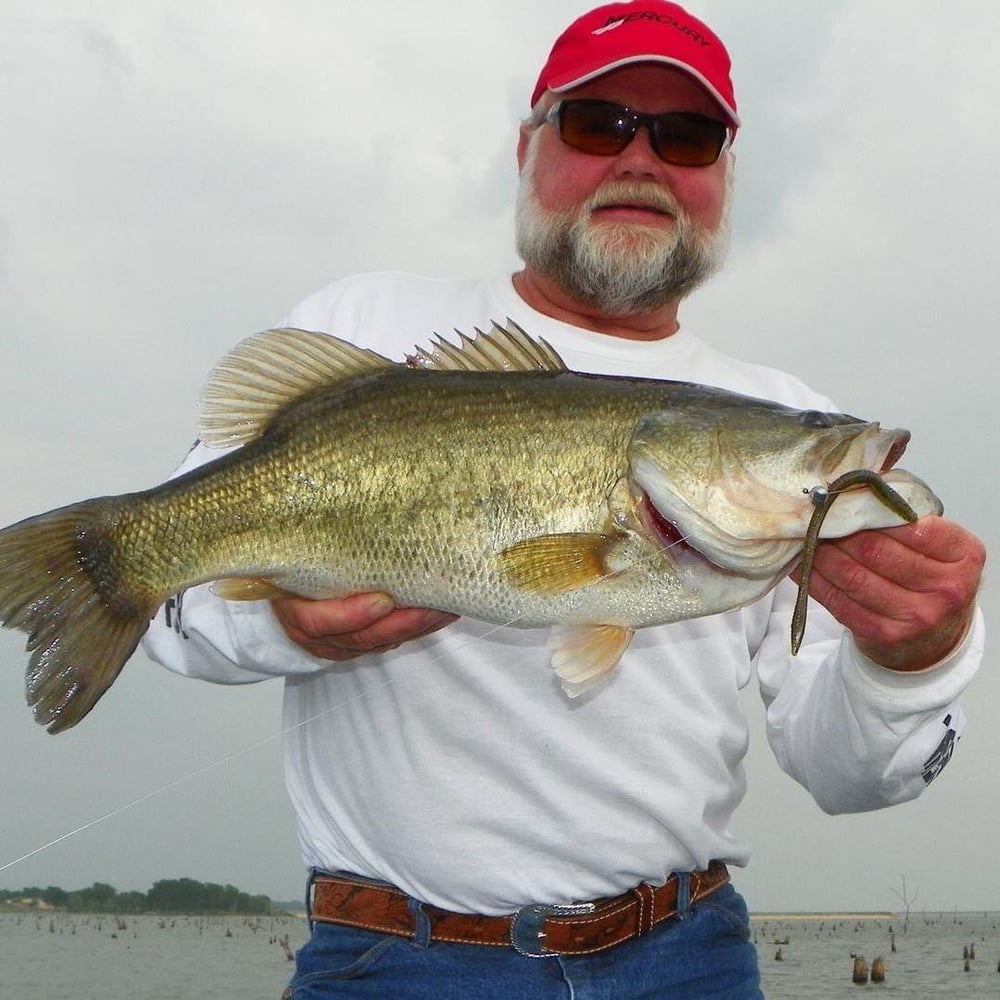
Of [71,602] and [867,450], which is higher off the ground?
[867,450]

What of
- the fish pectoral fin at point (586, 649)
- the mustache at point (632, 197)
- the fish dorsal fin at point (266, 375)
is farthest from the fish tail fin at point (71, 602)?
the mustache at point (632, 197)

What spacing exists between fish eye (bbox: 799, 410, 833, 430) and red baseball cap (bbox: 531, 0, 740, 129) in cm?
241

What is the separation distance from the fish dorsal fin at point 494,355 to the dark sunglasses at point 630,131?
183 centimetres

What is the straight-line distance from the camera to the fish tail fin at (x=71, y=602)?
3.29 meters

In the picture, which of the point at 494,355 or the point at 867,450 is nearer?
the point at 867,450

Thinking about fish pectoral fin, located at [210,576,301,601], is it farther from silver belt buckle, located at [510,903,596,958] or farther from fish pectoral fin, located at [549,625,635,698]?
silver belt buckle, located at [510,903,596,958]

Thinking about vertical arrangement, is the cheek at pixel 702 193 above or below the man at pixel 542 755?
above

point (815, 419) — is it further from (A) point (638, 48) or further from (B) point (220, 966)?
(B) point (220, 966)

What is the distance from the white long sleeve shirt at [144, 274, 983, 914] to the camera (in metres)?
3.85

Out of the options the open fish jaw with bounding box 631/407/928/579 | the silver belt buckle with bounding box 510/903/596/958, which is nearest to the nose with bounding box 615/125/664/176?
the open fish jaw with bounding box 631/407/928/579

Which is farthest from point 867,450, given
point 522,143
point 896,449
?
point 522,143

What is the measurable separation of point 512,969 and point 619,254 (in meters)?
2.82

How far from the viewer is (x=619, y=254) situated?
15.9 feet

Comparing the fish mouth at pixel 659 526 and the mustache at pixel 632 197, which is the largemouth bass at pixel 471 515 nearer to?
Result: the fish mouth at pixel 659 526
